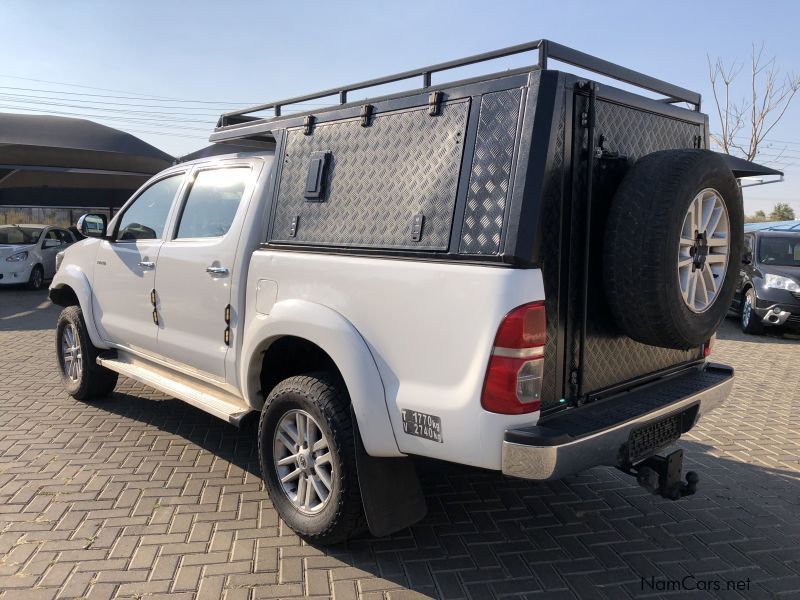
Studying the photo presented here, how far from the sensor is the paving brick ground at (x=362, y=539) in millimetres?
2908

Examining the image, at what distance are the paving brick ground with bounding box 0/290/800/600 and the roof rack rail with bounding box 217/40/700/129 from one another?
2.04 m

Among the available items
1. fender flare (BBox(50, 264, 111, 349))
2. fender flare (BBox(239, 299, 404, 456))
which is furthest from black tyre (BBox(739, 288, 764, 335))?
fender flare (BBox(50, 264, 111, 349))

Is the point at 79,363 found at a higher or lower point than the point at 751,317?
lower

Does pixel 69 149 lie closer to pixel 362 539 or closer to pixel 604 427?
pixel 362 539

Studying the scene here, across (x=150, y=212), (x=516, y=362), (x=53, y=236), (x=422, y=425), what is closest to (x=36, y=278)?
(x=53, y=236)

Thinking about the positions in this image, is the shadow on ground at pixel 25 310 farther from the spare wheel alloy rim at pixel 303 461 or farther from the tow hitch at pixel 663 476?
the tow hitch at pixel 663 476

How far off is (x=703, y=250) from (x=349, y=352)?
1.68m

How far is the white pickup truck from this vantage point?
248cm

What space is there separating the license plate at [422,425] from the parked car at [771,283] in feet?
27.9

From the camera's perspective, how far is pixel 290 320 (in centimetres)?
316

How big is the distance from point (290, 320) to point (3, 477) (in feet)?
7.68

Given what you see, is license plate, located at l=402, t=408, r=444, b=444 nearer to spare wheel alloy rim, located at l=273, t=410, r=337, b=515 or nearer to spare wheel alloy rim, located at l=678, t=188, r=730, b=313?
spare wheel alloy rim, located at l=273, t=410, r=337, b=515

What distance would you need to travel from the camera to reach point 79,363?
5512 millimetres

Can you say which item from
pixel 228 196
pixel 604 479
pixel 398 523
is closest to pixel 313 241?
pixel 228 196
